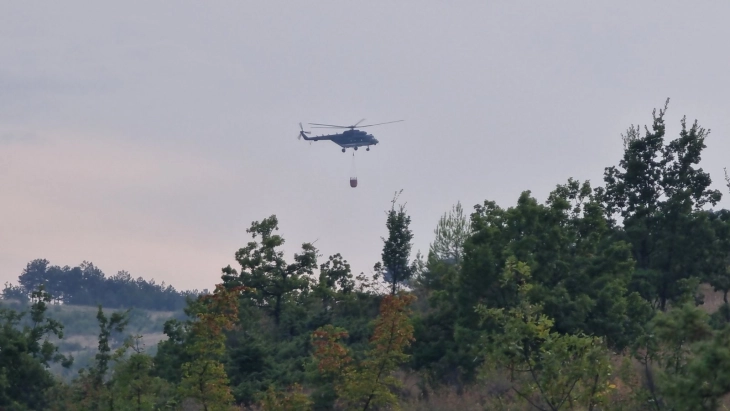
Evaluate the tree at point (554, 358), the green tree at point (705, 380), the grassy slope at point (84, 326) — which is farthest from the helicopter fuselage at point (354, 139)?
the grassy slope at point (84, 326)

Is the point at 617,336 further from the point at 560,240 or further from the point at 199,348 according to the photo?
the point at 199,348

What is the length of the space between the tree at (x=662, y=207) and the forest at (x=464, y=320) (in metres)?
0.07

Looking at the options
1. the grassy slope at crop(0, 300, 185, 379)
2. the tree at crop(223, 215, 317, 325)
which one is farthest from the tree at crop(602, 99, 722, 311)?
the grassy slope at crop(0, 300, 185, 379)

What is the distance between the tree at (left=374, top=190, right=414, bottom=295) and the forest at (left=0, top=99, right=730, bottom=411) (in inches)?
2.8

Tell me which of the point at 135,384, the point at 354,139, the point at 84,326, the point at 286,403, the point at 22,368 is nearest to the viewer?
the point at 135,384

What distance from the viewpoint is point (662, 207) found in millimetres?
39438

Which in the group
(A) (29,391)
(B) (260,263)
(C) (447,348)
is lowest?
(A) (29,391)

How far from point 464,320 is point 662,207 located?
10169mm

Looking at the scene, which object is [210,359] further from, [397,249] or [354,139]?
[354,139]

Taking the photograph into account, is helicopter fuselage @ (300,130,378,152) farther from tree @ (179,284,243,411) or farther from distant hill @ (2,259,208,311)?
distant hill @ (2,259,208,311)

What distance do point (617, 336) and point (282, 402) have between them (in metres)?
13.3

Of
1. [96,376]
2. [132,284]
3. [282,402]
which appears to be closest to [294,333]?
[96,376]

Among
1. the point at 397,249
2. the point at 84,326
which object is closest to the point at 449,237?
the point at 397,249

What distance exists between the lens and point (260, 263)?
47062 millimetres
